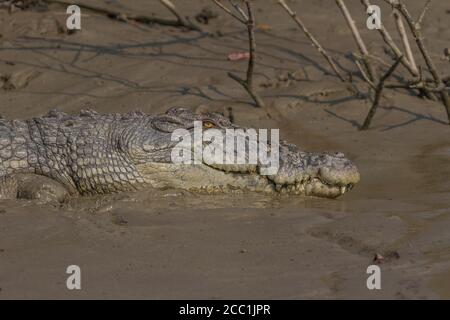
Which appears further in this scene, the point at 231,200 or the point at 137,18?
the point at 137,18

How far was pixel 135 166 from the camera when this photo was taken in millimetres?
6672

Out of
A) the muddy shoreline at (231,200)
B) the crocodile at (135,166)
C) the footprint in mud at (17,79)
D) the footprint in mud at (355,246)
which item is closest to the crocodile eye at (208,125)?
the crocodile at (135,166)

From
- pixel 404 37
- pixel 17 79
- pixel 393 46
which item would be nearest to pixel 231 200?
pixel 393 46

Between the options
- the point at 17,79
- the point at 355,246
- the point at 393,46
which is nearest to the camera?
the point at 355,246

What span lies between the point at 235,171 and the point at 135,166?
0.66 metres

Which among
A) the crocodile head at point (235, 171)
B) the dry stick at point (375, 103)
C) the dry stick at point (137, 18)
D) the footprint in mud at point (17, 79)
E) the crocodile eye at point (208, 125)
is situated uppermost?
the dry stick at point (137, 18)

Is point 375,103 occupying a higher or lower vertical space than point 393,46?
lower

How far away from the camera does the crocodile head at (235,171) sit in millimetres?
6621

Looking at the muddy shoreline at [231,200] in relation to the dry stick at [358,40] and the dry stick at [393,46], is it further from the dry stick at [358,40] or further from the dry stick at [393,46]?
the dry stick at [393,46]

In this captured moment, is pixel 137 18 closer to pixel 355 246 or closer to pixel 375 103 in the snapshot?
pixel 375 103

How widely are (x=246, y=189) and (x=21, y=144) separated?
4.99 ft

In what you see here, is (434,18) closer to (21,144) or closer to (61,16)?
(61,16)

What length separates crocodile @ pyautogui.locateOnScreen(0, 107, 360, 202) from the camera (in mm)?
6625

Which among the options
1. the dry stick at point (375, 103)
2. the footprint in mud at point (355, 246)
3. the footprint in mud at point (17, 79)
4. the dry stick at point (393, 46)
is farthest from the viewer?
the footprint in mud at point (17, 79)
